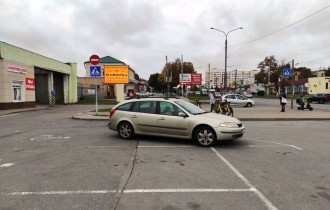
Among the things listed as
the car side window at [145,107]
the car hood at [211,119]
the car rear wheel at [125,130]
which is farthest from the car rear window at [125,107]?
the car hood at [211,119]

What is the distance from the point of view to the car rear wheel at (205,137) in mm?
7266

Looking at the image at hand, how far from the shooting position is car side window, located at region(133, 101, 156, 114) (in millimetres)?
8184

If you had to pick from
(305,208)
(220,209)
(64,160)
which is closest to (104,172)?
(64,160)

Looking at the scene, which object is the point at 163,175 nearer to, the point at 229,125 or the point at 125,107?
the point at 229,125

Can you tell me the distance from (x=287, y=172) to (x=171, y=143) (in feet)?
11.8

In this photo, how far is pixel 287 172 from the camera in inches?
200

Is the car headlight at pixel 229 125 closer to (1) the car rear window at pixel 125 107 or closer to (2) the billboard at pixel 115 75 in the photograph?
(1) the car rear window at pixel 125 107

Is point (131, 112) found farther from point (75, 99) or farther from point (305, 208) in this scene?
point (75, 99)

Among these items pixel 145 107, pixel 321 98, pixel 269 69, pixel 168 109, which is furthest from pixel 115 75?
pixel 269 69

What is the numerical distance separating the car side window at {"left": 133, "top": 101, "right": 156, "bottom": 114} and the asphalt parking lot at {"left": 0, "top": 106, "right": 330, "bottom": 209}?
1.00 meters

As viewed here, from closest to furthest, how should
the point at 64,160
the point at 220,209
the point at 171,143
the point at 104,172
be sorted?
the point at 220,209, the point at 104,172, the point at 64,160, the point at 171,143

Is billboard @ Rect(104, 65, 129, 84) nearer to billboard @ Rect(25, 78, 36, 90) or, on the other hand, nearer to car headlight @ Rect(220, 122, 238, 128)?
billboard @ Rect(25, 78, 36, 90)

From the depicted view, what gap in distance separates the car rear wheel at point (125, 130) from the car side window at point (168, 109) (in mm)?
1244

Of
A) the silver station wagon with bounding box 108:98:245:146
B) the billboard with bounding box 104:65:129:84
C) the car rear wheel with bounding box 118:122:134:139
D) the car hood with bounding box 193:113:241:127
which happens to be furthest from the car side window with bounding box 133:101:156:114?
the billboard with bounding box 104:65:129:84
